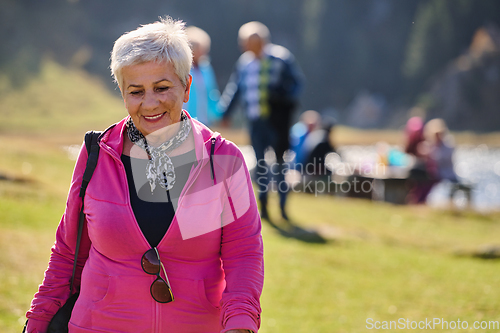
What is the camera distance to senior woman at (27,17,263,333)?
2.04 m

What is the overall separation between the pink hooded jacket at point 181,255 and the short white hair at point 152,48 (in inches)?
11.8

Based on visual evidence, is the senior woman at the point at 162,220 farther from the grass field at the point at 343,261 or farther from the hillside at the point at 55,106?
the hillside at the point at 55,106

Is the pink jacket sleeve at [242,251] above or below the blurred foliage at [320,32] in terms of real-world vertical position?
below

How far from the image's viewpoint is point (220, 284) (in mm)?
2156

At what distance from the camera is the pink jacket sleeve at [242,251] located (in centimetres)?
202

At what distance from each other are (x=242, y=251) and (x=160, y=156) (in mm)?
512

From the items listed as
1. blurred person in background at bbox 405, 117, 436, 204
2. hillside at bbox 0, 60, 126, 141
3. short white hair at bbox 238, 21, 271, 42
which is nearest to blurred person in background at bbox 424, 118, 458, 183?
blurred person in background at bbox 405, 117, 436, 204

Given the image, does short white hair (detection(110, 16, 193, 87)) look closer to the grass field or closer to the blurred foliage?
the grass field

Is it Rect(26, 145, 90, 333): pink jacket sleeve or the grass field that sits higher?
Rect(26, 145, 90, 333): pink jacket sleeve

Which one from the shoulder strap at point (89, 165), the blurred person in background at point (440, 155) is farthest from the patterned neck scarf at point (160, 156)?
the blurred person in background at point (440, 155)

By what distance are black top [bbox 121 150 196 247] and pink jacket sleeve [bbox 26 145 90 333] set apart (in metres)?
0.23

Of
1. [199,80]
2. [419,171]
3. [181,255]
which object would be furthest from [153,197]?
[419,171]

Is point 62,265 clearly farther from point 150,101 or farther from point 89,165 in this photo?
point 150,101

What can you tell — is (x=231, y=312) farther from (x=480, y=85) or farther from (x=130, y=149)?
(x=480, y=85)
